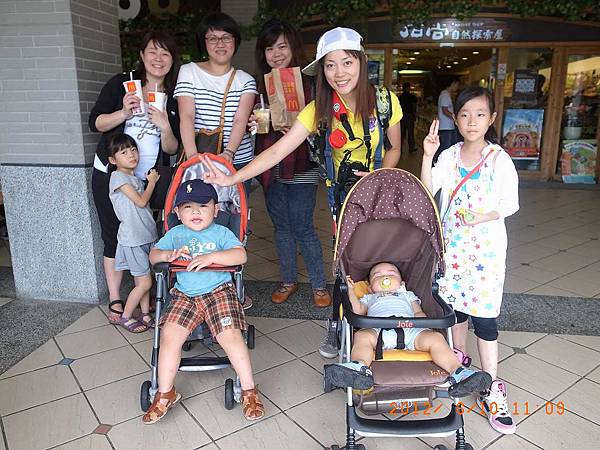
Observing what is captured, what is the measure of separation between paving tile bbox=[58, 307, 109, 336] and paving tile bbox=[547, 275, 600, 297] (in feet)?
11.4

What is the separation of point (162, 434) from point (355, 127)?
5.72 ft

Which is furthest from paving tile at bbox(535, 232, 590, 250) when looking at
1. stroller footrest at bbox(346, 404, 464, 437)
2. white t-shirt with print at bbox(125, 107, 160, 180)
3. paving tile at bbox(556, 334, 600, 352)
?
white t-shirt with print at bbox(125, 107, 160, 180)

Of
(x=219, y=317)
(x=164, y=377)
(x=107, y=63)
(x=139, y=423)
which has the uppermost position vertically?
(x=107, y=63)

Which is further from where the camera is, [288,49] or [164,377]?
[288,49]

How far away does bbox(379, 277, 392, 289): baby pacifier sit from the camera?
245 centimetres

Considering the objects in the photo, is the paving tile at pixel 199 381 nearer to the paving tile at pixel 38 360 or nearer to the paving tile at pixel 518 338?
the paving tile at pixel 38 360

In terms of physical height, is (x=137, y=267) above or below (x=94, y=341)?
above

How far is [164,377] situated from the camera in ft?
7.75

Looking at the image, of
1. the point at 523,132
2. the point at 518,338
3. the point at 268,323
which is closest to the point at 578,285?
the point at 518,338

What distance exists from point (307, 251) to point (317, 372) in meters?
0.99

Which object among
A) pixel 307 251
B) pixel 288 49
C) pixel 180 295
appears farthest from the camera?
pixel 307 251

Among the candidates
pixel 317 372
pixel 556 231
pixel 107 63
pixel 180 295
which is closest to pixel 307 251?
pixel 317 372

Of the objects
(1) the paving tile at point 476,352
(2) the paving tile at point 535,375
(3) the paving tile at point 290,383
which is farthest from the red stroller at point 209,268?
(2) the paving tile at point 535,375

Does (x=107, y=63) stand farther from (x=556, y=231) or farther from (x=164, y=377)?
(x=556, y=231)
